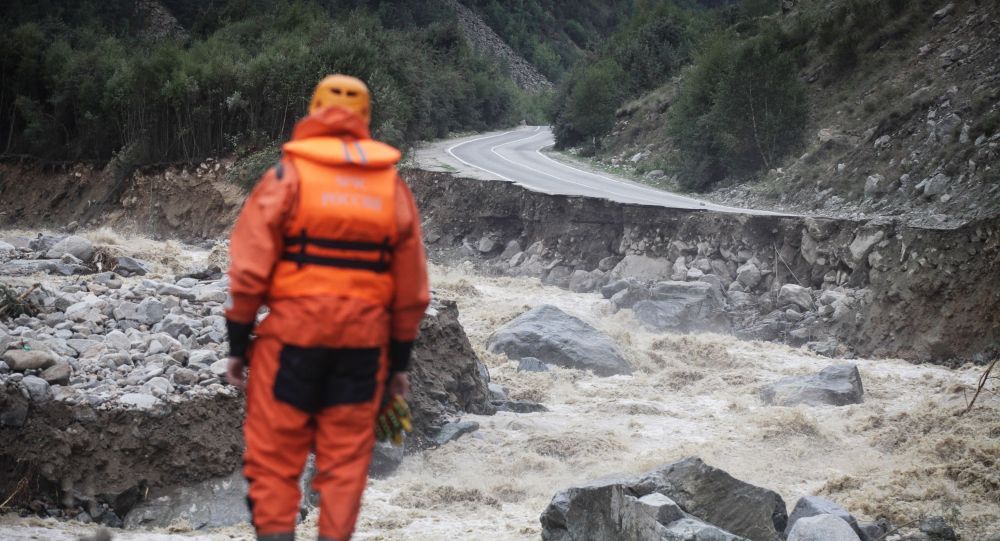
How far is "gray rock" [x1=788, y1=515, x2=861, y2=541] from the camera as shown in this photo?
559 cm

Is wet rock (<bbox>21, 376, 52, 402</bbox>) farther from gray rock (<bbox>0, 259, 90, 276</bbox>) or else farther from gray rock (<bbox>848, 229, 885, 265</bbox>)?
gray rock (<bbox>848, 229, 885, 265</bbox>)

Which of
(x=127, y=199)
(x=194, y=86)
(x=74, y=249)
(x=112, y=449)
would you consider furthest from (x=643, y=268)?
(x=127, y=199)

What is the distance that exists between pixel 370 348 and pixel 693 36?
121ft

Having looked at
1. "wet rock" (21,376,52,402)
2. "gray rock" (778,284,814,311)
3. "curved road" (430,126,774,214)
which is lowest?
"gray rock" (778,284,814,311)

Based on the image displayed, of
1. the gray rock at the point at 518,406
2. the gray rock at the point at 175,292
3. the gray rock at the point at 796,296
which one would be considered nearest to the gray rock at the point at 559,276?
the gray rock at the point at 796,296

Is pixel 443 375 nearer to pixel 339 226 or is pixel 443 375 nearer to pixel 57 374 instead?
pixel 57 374

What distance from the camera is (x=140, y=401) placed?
6.81 metres

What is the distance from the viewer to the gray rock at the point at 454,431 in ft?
29.6

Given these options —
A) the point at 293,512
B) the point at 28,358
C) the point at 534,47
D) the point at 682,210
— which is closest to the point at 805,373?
the point at 682,210

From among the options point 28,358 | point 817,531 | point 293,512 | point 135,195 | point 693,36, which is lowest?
point 135,195

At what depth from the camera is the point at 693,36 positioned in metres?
37.6

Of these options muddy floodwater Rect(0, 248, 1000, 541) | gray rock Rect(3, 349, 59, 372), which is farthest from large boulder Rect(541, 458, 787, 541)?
gray rock Rect(3, 349, 59, 372)

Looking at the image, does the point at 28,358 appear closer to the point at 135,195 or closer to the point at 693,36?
the point at 135,195

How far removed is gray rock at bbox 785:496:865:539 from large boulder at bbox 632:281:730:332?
8394 millimetres
